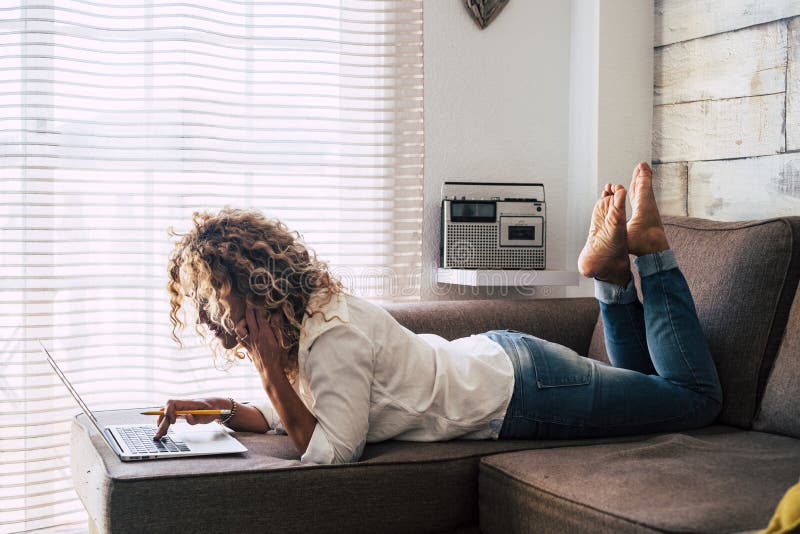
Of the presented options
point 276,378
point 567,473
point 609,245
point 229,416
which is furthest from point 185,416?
point 609,245

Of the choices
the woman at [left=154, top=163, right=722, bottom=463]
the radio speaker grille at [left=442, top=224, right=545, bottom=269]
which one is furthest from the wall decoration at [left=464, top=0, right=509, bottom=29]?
the woman at [left=154, top=163, right=722, bottom=463]

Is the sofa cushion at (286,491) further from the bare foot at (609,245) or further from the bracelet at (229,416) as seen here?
the bare foot at (609,245)

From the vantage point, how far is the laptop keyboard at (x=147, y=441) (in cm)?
159

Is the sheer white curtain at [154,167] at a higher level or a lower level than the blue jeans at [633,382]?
higher

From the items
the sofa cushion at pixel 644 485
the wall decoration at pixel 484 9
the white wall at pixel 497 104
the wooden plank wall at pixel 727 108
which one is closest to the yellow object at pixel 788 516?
the sofa cushion at pixel 644 485

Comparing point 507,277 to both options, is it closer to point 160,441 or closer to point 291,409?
point 291,409

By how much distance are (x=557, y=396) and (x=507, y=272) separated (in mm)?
849

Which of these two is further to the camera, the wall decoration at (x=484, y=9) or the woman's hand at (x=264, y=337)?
the wall decoration at (x=484, y=9)

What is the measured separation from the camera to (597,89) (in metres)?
2.73

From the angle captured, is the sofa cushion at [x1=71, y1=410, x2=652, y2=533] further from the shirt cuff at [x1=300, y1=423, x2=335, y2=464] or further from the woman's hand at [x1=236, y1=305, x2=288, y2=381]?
the woman's hand at [x1=236, y1=305, x2=288, y2=381]

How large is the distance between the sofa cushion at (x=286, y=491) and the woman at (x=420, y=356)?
0.06 metres

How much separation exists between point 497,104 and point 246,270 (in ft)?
4.82

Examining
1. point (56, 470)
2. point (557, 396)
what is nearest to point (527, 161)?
point (557, 396)

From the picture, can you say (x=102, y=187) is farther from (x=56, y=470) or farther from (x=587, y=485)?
(x=587, y=485)
